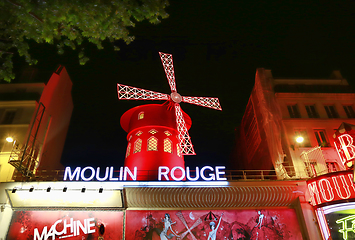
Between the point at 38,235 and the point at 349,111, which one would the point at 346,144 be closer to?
the point at 349,111

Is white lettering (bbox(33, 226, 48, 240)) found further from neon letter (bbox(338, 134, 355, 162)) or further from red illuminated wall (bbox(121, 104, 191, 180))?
neon letter (bbox(338, 134, 355, 162))

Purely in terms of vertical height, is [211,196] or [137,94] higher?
[137,94]

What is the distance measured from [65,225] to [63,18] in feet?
22.9

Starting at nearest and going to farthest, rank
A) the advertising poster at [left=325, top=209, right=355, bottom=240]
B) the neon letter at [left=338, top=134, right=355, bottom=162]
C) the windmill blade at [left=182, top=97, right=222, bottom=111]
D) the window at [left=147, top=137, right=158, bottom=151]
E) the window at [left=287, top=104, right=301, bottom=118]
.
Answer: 1. the neon letter at [left=338, top=134, right=355, bottom=162]
2. the advertising poster at [left=325, top=209, right=355, bottom=240]
3. the window at [left=147, top=137, right=158, bottom=151]
4. the window at [left=287, top=104, right=301, bottom=118]
5. the windmill blade at [left=182, top=97, right=222, bottom=111]

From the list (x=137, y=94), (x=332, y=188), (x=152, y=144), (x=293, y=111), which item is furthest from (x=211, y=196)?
(x=137, y=94)

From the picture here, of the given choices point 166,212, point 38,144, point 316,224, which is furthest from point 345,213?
point 38,144

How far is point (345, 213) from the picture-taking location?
10156mm

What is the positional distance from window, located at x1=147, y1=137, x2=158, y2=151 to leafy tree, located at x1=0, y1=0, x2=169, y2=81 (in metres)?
6.36

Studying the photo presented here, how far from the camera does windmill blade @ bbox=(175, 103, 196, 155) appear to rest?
1153 centimetres

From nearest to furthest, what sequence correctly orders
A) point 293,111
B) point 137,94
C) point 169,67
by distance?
point 293,111 < point 137,94 < point 169,67

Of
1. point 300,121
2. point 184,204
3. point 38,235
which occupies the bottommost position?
point 38,235

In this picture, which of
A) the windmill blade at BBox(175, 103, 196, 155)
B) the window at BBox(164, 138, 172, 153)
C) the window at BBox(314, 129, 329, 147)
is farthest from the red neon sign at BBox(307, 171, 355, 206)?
the window at BBox(164, 138, 172, 153)

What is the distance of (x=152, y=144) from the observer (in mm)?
11828

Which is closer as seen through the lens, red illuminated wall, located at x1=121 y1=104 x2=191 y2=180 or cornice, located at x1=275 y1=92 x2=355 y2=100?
red illuminated wall, located at x1=121 y1=104 x2=191 y2=180
